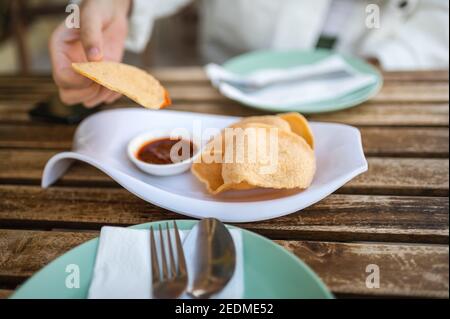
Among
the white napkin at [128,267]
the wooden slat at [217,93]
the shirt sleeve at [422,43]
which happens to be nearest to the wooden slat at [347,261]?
the white napkin at [128,267]

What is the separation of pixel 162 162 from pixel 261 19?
1.03m

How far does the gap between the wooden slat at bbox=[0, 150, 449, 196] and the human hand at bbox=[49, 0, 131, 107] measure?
7.4 inches

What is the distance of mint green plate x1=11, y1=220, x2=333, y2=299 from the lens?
551mm

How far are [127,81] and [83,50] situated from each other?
12.6 inches

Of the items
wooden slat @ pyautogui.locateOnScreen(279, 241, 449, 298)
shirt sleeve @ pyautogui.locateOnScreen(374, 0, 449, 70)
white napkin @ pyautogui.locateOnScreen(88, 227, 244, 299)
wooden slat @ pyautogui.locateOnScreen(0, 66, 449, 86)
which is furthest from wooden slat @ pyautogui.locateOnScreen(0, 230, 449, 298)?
shirt sleeve @ pyautogui.locateOnScreen(374, 0, 449, 70)

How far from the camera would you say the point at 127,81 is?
2.86 ft

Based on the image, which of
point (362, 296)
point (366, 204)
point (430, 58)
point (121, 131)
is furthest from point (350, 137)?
point (430, 58)

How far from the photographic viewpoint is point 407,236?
693 millimetres

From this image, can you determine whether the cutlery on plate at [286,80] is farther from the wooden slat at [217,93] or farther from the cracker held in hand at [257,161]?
the cracker held in hand at [257,161]

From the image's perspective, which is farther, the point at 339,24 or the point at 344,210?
the point at 339,24

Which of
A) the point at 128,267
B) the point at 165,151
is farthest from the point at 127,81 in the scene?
the point at 128,267

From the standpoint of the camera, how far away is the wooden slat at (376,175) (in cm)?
81

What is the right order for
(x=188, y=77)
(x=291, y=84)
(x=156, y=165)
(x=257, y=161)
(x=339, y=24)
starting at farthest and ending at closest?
(x=339, y=24), (x=188, y=77), (x=291, y=84), (x=156, y=165), (x=257, y=161)

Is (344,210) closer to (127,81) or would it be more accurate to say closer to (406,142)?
(406,142)
